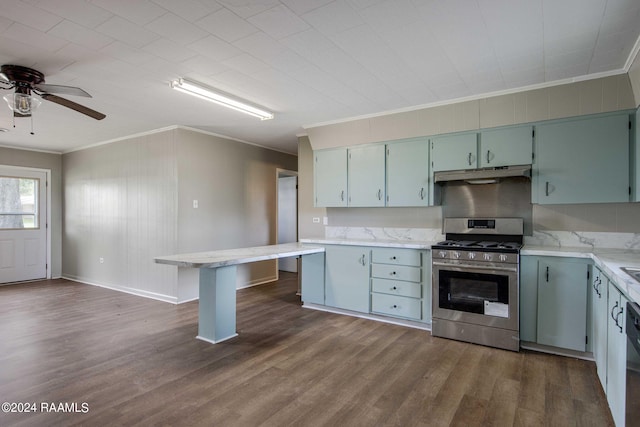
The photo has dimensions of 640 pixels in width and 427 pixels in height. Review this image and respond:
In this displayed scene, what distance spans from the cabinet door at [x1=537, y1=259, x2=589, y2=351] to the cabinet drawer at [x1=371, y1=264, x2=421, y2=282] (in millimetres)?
1127

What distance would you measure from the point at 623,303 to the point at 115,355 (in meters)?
3.63

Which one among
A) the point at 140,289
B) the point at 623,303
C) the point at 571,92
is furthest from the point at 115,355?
the point at 571,92

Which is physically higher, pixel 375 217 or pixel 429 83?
pixel 429 83

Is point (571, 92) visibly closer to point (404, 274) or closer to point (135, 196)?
point (404, 274)

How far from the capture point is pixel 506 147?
3.47 metres

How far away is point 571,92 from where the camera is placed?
3141 millimetres

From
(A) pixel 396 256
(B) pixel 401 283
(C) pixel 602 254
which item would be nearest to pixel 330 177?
(A) pixel 396 256

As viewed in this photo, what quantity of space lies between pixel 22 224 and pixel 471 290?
751cm

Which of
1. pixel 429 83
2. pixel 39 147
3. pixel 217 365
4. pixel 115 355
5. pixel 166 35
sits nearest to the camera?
pixel 166 35

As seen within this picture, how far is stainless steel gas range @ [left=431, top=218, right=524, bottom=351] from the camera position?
3131mm

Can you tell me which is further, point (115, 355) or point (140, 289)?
point (140, 289)

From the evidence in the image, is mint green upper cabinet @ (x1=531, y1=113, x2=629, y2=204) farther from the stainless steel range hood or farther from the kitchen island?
the kitchen island

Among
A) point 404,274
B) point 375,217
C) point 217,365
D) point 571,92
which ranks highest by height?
point 571,92

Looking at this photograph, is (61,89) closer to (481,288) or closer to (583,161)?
(481,288)
